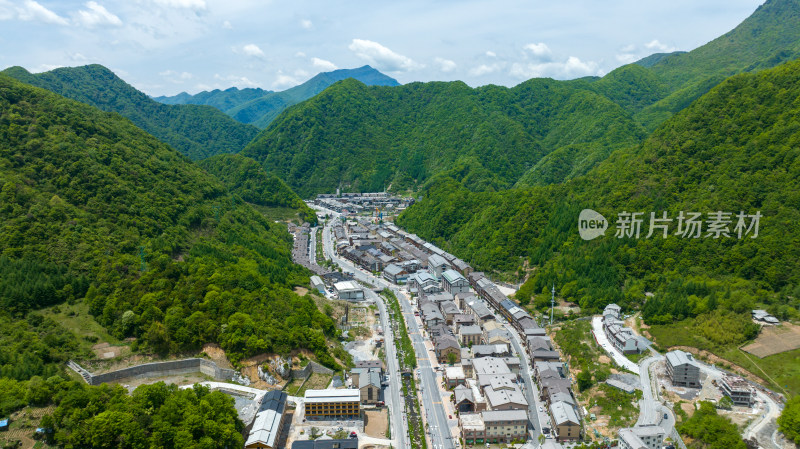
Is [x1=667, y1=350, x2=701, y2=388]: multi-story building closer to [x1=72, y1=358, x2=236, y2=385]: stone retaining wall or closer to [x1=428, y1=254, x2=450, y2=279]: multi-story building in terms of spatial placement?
[x1=428, y1=254, x2=450, y2=279]: multi-story building

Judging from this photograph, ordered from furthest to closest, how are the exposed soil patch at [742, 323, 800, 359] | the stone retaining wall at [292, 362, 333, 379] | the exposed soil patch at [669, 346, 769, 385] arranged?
1. the stone retaining wall at [292, 362, 333, 379]
2. the exposed soil patch at [742, 323, 800, 359]
3. the exposed soil patch at [669, 346, 769, 385]

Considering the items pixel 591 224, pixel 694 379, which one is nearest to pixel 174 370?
pixel 694 379

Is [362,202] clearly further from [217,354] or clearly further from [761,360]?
[761,360]

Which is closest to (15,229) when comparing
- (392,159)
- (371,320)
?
(371,320)

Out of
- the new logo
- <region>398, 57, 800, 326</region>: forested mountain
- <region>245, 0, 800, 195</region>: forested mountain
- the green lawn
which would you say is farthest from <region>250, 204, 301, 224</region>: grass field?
the green lawn

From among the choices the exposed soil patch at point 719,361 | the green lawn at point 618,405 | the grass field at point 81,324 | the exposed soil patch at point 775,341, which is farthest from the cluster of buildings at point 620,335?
the grass field at point 81,324

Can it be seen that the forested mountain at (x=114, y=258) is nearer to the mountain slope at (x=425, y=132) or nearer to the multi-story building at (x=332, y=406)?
the multi-story building at (x=332, y=406)
